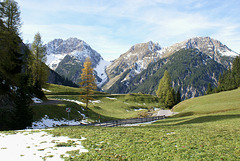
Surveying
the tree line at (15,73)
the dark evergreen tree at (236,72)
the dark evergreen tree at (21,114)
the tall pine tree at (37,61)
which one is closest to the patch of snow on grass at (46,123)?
the tree line at (15,73)

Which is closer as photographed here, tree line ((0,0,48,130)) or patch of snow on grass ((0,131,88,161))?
patch of snow on grass ((0,131,88,161))

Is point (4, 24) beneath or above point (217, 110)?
above

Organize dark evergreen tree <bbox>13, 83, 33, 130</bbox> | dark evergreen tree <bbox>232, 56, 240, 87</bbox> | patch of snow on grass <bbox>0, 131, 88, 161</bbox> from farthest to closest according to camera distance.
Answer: dark evergreen tree <bbox>232, 56, 240, 87</bbox> < dark evergreen tree <bbox>13, 83, 33, 130</bbox> < patch of snow on grass <bbox>0, 131, 88, 161</bbox>

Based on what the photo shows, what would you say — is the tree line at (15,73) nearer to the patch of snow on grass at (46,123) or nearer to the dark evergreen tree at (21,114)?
the dark evergreen tree at (21,114)

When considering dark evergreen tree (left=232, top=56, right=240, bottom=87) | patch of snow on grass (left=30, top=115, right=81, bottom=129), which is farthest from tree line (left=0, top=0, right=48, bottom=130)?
dark evergreen tree (left=232, top=56, right=240, bottom=87)

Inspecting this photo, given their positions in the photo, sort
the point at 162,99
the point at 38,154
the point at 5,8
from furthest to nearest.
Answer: the point at 162,99
the point at 5,8
the point at 38,154

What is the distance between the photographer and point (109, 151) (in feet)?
37.6

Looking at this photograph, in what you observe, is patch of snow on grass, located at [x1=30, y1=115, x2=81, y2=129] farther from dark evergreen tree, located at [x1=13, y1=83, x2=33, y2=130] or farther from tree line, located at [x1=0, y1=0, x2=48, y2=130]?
dark evergreen tree, located at [x1=13, y1=83, x2=33, y2=130]

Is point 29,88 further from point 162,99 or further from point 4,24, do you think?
point 162,99

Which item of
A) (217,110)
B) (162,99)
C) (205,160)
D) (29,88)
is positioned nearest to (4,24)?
(29,88)

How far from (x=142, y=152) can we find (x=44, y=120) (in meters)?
28.0

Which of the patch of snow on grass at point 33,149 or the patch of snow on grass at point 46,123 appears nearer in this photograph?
the patch of snow on grass at point 33,149

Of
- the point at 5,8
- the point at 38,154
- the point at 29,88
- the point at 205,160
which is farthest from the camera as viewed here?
the point at 29,88

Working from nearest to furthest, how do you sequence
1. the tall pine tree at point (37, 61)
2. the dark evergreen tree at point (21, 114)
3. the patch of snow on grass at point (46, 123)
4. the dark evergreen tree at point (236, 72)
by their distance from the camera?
1. the dark evergreen tree at point (21, 114)
2. the patch of snow on grass at point (46, 123)
3. the tall pine tree at point (37, 61)
4. the dark evergreen tree at point (236, 72)
